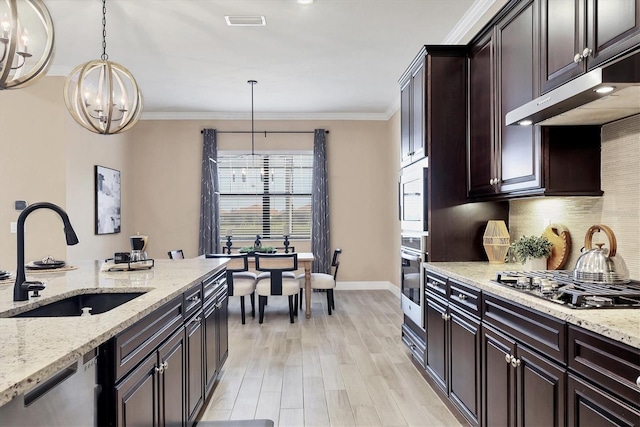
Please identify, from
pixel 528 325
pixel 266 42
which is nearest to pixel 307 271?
pixel 266 42

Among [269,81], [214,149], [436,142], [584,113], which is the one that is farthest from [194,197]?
[584,113]

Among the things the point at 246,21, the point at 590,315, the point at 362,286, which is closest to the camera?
the point at 590,315

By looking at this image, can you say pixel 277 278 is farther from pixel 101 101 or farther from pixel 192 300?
pixel 101 101

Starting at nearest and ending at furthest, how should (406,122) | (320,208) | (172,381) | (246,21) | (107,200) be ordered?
(172,381), (246,21), (406,122), (107,200), (320,208)

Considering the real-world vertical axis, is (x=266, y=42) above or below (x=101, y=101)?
above

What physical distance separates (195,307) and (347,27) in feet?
9.36

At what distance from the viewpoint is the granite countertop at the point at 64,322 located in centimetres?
101

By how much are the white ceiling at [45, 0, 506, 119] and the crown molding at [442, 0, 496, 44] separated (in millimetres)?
11

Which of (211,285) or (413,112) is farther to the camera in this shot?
(413,112)

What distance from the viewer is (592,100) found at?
1839mm

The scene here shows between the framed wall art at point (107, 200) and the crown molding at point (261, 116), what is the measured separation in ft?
4.04

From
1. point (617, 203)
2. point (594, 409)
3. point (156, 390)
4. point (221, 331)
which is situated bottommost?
point (221, 331)

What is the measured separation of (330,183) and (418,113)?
3866mm

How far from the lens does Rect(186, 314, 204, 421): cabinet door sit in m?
2.36
